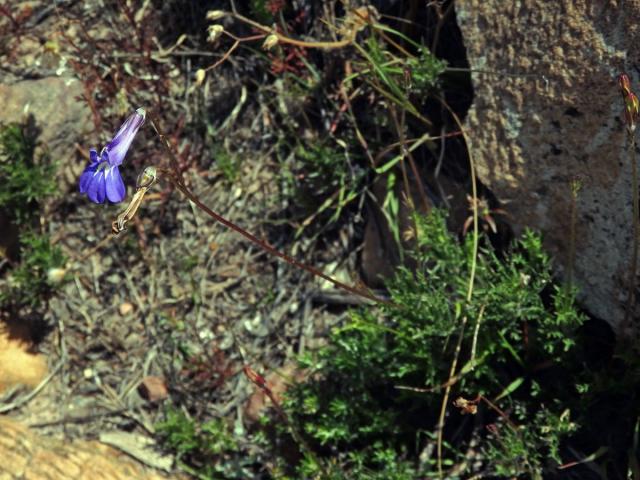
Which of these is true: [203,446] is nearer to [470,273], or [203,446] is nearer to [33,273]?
[33,273]

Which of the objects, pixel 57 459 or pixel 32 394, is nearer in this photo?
pixel 57 459

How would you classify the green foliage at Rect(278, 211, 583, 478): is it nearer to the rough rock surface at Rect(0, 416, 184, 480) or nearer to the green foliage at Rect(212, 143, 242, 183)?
the rough rock surface at Rect(0, 416, 184, 480)

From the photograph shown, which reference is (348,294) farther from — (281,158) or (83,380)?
(83,380)

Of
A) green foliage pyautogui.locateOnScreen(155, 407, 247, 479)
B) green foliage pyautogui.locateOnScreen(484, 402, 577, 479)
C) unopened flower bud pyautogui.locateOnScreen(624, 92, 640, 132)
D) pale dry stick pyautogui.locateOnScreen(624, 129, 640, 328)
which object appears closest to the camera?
unopened flower bud pyautogui.locateOnScreen(624, 92, 640, 132)

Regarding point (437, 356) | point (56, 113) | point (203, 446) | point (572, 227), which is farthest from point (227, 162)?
A: point (572, 227)

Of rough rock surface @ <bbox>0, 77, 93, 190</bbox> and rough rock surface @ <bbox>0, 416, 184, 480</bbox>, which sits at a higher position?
rough rock surface @ <bbox>0, 77, 93, 190</bbox>

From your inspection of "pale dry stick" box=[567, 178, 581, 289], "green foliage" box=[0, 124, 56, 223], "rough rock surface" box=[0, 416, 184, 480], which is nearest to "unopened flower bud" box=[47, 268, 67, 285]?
"green foliage" box=[0, 124, 56, 223]

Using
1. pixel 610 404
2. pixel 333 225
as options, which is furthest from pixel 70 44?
pixel 610 404
